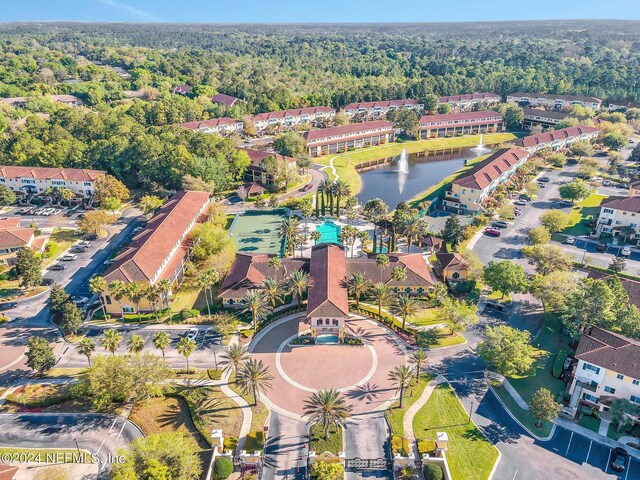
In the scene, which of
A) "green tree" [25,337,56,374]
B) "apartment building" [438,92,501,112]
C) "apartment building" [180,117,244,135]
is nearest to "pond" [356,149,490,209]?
"apartment building" [438,92,501,112]

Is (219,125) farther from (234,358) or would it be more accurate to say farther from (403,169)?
(234,358)

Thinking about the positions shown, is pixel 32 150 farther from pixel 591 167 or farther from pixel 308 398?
pixel 591 167

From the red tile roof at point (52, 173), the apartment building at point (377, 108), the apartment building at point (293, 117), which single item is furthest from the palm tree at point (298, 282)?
the apartment building at point (377, 108)

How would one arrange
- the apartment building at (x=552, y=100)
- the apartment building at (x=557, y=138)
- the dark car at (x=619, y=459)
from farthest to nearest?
the apartment building at (x=552, y=100), the apartment building at (x=557, y=138), the dark car at (x=619, y=459)

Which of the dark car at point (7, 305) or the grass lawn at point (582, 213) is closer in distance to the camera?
the dark car at point (7, 305)

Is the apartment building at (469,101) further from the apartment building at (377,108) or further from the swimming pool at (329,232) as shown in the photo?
the swimming pool at (329,232)

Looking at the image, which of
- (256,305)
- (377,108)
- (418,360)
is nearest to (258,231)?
(256,305)
